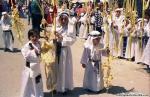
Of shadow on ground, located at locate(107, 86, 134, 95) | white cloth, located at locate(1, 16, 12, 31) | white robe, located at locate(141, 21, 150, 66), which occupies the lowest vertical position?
shadow on ground, located at locate(107, 86, 134, 95)

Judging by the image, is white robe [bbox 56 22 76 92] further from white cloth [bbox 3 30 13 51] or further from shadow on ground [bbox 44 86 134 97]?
white cloth [bbox 3 30 13 51]

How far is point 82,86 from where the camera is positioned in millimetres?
9539

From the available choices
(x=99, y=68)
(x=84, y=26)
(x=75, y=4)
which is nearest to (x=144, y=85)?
(x=99, y=68)

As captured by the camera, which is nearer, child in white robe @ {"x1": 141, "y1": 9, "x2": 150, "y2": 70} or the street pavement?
the street pavement

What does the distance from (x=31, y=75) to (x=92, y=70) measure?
5.26 ft

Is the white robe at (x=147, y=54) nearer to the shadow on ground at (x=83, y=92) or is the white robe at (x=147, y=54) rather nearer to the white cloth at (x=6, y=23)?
the shadow on ground at (x=83, y=92)

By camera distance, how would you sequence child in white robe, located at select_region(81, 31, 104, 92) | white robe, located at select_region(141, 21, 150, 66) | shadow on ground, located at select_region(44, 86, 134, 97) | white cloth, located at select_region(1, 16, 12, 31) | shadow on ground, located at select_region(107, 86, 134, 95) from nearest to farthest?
shadow on ground, located at select_region(44, 86, 134, 97)
child in white robe, located at select_region(81, 31, 104, 92)
shadow on ground, located at select_region(107, 86, 134, 95)
white robe, located at select_region(141, 21, 150, 66)
white cloth, located at select_region(1, 16, 12, 31)

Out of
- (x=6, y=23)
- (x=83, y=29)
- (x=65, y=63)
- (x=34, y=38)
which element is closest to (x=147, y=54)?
(x=65, y=63)

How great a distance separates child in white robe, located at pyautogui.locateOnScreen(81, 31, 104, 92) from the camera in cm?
895

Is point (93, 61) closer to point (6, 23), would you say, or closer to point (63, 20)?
point (63, 20)

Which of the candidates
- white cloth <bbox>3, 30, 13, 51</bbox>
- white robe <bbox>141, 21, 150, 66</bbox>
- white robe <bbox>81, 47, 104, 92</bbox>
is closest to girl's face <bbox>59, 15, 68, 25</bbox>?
white robe <bbox>81, 47, 104, 92</bbox>

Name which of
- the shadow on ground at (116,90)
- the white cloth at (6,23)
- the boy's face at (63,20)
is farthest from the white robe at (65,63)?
the white cloth at (6,23)

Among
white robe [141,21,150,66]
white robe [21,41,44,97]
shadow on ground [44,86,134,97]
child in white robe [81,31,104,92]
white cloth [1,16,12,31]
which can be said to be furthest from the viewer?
white cloth [1,16,12,31]

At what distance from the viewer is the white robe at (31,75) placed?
315 inches
